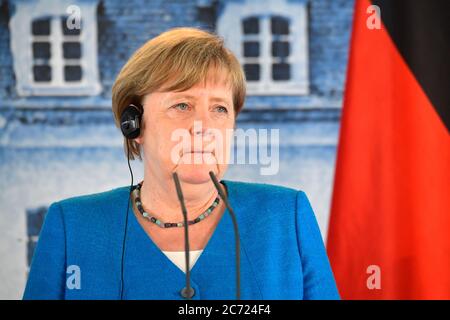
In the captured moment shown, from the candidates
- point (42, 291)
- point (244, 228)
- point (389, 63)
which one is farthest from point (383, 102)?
point (42, 291)

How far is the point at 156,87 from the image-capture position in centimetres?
144

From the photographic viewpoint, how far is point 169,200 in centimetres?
149

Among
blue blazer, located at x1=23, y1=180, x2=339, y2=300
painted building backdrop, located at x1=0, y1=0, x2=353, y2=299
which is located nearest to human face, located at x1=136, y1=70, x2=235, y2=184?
blue blazer, located at x1=23, y1=180, x2=339, y2=300

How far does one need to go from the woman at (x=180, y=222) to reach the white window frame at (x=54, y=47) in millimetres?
674

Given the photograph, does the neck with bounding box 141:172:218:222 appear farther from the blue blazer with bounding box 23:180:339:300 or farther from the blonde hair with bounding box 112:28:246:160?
the blonde hair with bounding box 112:28:246:160

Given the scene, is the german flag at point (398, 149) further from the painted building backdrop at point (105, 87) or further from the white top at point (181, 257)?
the white top at point (181, 257)

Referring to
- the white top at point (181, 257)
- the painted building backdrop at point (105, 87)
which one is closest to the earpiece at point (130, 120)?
Result: the white top at point (181, 257)

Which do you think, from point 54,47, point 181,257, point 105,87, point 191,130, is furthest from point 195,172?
point 54,47

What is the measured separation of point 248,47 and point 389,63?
45 cm

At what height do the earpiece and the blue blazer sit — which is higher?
the earpiece

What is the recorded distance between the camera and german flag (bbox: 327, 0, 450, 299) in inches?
83.5

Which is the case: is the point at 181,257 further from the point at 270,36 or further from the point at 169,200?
the point at 270,36

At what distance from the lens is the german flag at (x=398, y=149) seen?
2.12 metres

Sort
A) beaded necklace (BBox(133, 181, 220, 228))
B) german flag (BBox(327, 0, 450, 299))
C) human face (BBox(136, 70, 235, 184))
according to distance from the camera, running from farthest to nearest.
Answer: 1. german flag (BBox(327, 0, 450, 299))
2. beaded necklace (BBox(133, 181, 220, 228))
3. human face (BBox(136, 70, 235, 184))
